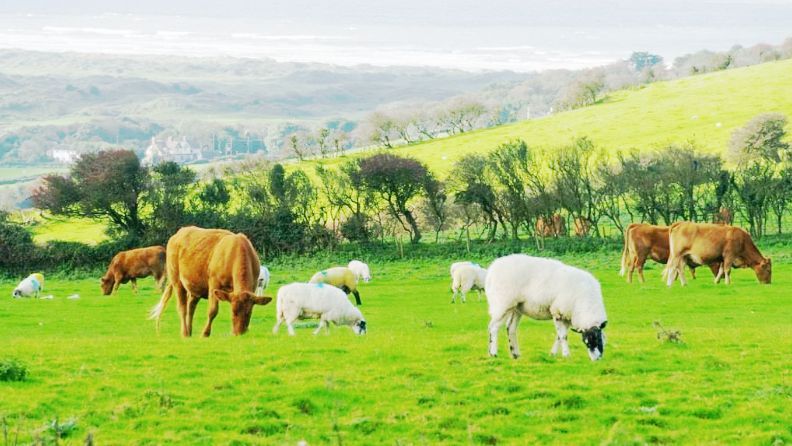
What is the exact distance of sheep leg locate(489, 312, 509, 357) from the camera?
1623 centimetres

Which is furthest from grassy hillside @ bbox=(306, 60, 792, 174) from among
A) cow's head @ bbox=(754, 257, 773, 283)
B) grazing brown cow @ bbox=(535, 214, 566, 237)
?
cow's head @ bbox=(754, 257, 773, 283)

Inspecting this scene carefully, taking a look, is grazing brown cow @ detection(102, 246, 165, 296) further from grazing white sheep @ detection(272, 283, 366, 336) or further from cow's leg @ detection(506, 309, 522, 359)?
cow's leg @ detection(506, 309, 522, 359)

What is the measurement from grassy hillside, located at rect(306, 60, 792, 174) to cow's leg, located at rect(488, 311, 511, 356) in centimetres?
9267

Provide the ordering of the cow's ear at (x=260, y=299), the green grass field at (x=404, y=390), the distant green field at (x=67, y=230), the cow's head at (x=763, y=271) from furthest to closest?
the distant green field at (x=67, y=230) → the cow's head at (x=763, y=271) → the cow's ear at (x=260, y=299) → the green grass field at (x=404, y=390)

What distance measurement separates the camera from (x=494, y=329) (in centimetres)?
1641

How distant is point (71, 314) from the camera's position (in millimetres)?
34812

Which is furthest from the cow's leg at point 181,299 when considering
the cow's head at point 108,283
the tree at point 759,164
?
the tree at point 759,164

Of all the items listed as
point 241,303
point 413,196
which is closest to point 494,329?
point 241,303

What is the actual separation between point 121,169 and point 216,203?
749 centimetres

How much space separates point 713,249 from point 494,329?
84.2 ft

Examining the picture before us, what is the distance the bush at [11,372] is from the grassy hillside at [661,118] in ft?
318

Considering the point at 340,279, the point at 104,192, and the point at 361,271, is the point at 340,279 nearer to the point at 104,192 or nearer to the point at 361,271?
the point at 361,271

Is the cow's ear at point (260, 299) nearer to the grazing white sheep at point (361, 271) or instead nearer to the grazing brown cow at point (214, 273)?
the grazing brown cow at point (214, 273)

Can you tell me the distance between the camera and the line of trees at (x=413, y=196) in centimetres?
6844
